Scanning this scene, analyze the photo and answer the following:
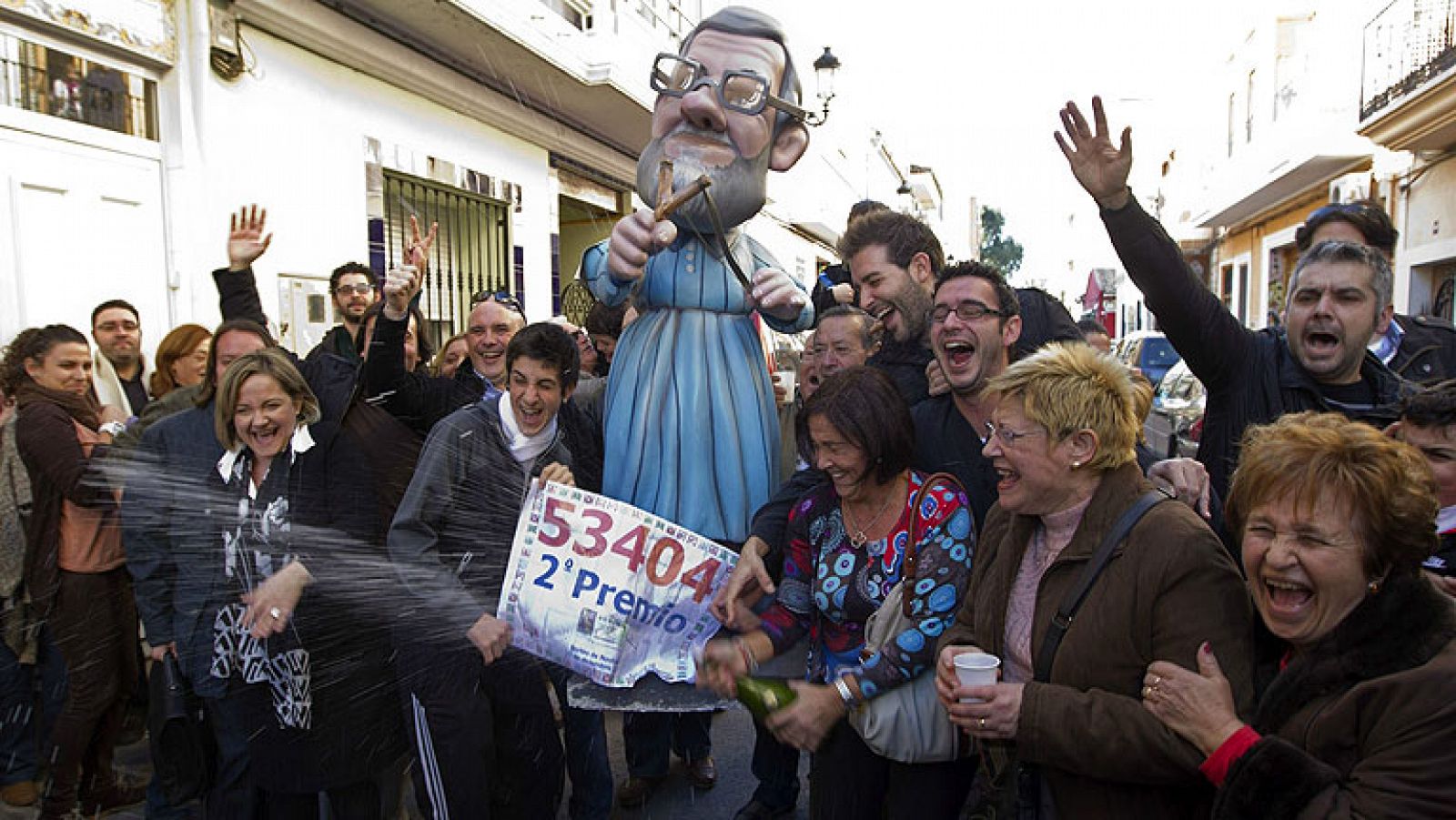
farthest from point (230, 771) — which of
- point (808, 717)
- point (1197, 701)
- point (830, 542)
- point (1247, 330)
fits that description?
point (1247, 330)

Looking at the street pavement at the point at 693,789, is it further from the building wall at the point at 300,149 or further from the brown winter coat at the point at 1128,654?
the building wall at the point at 300,149

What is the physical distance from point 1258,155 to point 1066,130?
19.1m

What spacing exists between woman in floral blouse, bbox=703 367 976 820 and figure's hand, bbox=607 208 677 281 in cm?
64

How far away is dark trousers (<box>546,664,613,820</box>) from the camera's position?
3.39 metres

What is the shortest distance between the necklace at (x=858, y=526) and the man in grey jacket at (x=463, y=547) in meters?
0.87

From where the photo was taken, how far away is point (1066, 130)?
7.69ft

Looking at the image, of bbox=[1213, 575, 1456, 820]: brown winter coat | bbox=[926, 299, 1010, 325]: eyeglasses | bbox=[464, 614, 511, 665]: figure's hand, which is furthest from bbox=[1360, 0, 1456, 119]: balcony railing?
bbox=[464, 614, 511, 665]: figure's hand

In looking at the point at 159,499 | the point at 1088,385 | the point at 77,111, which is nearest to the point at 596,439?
the point at 159,499

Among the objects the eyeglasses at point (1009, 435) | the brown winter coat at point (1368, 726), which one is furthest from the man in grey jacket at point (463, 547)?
the brown winter coat at point (1368, 726)

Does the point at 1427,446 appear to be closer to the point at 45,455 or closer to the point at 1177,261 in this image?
the point at 1177,261

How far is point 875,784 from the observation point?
2510 mm

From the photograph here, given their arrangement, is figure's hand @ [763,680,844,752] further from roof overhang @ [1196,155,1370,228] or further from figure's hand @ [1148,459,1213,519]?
roof overhang @ [1196,155,1370,228]

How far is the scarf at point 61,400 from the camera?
355cm

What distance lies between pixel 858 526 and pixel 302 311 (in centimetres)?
548
